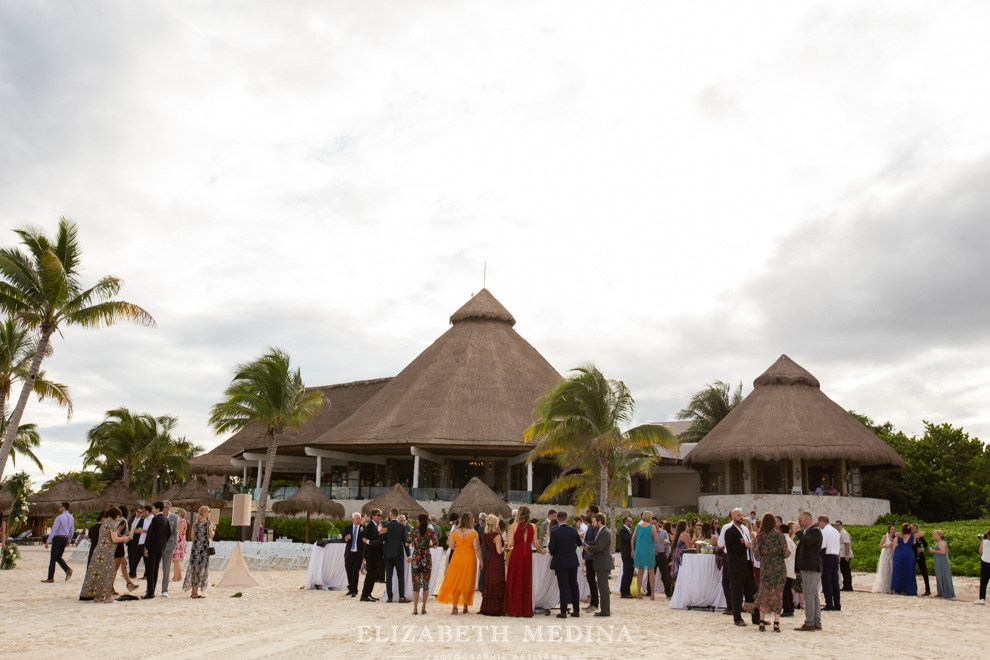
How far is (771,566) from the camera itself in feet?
A: 31.7

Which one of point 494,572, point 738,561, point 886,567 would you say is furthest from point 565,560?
point 886,567

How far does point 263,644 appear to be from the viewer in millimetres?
7863

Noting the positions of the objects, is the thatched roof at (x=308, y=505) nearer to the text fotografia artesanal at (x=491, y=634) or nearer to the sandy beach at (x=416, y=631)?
the sandy beach at (x=416, y=631)

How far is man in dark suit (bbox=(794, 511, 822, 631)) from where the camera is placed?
9.60m

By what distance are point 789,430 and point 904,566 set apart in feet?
50.0

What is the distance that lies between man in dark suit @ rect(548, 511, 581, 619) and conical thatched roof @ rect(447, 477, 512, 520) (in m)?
14.1

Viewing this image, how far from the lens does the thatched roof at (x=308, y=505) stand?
2583 centimetres

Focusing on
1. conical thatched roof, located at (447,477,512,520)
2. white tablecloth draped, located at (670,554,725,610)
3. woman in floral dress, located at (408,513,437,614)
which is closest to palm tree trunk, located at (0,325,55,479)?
conical thatched roof, located at (447,477,512,520)

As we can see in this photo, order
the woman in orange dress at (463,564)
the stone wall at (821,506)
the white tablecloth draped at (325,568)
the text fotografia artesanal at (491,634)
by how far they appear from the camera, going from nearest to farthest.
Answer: the text fotografia artesanal at (491,634)
the woman in orange dress at (463,564)
the white tablecloth draped at (325,568)
the stone wall at (821,506)

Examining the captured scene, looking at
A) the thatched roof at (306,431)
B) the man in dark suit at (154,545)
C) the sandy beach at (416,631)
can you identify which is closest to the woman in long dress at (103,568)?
the sandy beach at (416,631)

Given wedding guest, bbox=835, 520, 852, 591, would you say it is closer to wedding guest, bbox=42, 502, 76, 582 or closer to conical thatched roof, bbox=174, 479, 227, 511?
wedding guest, bbox=42, 502, 76, 582

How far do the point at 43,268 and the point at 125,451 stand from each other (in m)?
23.8

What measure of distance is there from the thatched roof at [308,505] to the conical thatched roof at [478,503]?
4.26m

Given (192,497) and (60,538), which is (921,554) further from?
(192,497)
